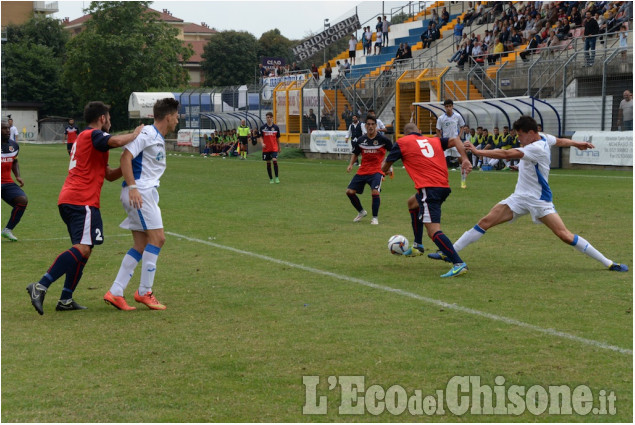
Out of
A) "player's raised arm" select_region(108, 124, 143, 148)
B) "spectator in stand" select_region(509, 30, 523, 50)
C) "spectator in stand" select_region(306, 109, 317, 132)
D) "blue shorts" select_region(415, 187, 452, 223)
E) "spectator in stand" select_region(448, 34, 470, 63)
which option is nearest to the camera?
"player's raised arm" select_region(108, 124, 143, 148)

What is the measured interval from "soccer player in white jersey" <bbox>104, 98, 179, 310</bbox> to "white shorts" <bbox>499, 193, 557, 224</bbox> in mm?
4056

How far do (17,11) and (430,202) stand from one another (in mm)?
119292

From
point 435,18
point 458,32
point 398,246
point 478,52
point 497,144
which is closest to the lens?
point 398,246

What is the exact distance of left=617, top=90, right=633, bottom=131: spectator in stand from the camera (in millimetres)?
25500

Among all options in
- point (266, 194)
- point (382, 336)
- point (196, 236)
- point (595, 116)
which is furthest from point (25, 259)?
point (595, 116)

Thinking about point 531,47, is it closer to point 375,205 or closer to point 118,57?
point 375,205

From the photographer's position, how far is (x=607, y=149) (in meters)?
26.2

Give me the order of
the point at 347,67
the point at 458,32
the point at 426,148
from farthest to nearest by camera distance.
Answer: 1. the point at 347,67
2. the point at 458,32
3. the point at 426,148

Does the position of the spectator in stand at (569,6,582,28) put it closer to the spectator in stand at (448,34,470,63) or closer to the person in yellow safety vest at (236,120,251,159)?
the spectator in stand at (448,34,470,63)

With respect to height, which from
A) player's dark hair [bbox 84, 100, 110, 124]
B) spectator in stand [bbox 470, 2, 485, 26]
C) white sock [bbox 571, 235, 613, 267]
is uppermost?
spectator in stand [bbox 470, 2, 485, 26]

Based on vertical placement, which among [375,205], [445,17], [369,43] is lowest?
[375,205]

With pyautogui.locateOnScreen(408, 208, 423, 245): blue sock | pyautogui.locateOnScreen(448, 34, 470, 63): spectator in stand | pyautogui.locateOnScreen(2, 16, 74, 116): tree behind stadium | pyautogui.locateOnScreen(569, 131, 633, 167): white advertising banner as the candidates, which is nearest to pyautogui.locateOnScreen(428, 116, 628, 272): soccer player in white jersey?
pyautogui.locateOnScreen(408, 208, 423, 245): blue sock

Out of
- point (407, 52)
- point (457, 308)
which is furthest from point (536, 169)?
point (407, 52)

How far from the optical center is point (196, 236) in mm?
13203
